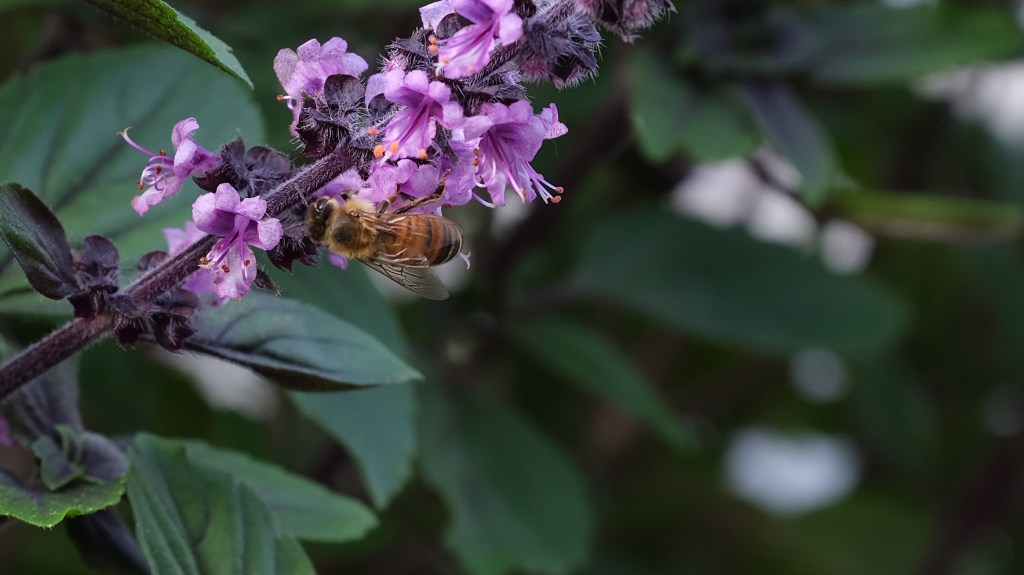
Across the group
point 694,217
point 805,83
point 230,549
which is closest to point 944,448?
point 694,217

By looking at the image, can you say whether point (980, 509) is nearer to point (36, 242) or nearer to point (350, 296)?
point (350, 296)

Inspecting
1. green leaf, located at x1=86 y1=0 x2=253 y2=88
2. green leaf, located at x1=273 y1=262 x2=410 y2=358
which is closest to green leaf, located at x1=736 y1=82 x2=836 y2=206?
green leaf, located at x1=273 y1=262 x2=410 y2=358

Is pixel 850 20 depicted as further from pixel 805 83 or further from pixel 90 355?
pixel 90 355

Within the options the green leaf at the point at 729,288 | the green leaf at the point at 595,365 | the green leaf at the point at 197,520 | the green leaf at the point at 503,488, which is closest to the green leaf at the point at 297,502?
the green leaf at the point at 197,520

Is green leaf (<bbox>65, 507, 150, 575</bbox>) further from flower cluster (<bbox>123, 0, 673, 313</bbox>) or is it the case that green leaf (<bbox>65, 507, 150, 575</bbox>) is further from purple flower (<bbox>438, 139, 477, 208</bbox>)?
purple flower (<bbox>438, 139, 477, 208</bbox>)

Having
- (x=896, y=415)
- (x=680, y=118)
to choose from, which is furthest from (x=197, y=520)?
(x=896, y=415)
